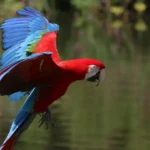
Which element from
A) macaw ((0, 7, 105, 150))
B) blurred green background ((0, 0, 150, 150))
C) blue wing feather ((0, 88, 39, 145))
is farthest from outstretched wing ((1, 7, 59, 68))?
blurred green background ((0, 0, 150, 150))

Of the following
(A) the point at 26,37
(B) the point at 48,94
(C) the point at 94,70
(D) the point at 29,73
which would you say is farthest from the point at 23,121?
(A) the point at 26,37

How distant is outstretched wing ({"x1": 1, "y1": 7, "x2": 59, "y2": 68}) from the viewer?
4.75 meters

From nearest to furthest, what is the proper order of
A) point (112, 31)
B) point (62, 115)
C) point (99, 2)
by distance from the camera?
1. point (62, 115)
2. point (112, 31)
3. point (99, 2)

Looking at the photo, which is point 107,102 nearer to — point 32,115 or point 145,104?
point 145,104

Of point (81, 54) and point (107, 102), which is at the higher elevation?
point (107, 102)

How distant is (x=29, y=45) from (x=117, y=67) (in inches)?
197

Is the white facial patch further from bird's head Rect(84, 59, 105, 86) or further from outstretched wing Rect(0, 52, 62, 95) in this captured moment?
outstretched wing Rect(0, 52, 62, 95)

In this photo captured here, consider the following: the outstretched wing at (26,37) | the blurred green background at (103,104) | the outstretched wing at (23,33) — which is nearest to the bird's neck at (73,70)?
the outstretched wing at (26,37)

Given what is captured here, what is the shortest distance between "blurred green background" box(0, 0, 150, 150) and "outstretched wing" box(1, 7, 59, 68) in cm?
95

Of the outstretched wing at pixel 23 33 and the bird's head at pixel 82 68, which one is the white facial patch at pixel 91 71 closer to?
the bird's head at pixel 82 68

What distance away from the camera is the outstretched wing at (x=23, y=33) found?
4.75 m

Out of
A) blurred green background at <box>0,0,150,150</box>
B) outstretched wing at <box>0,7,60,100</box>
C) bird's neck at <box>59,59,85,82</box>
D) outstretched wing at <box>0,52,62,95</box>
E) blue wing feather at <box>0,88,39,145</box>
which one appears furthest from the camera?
blurred green background at <box>0,0,150,150</box>

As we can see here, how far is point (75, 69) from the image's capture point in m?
4.36

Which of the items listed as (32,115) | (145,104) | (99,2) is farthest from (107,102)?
(99,2)
